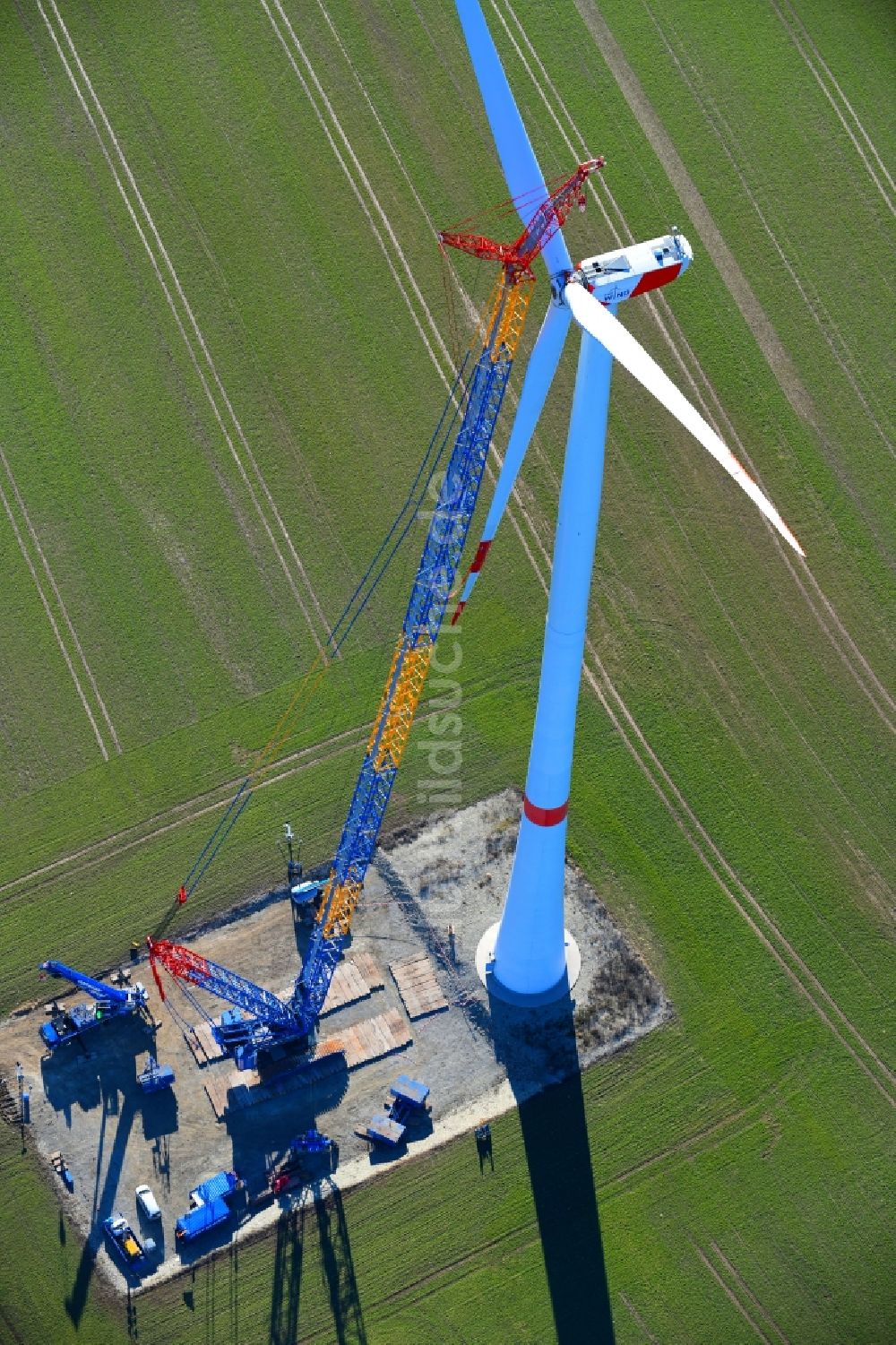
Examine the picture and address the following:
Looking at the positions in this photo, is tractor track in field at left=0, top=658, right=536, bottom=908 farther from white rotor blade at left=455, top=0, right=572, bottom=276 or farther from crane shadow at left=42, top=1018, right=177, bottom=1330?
white rotor blade at left=455, top=0, right=572, bottom=276

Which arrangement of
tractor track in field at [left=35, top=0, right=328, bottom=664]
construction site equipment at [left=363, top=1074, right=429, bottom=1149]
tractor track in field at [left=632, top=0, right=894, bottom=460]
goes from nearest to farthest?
construction site equipment at [left=363, top=1074, right=429, bottom=1149] < tractor track in field at [left=35, top=0, right=328, bottom=664] < tractor track in field at [left=632, top=0, right=894, bottom=460]

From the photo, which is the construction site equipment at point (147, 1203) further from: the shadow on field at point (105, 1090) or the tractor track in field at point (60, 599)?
the tractor track in field at point (60, 599)

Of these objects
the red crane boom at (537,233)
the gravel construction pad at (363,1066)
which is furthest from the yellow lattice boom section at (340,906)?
the red crane boom at (537,233)

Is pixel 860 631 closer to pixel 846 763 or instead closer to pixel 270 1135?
pixel 846 763

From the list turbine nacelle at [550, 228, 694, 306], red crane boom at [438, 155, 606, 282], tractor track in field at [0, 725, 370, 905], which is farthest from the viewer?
tractor track in field at [0, 725, 370, 905]

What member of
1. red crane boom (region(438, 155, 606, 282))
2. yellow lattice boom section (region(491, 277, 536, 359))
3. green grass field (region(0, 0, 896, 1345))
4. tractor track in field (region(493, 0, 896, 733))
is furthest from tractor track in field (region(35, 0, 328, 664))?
red crane boom (region(438, 155, 606, 282))

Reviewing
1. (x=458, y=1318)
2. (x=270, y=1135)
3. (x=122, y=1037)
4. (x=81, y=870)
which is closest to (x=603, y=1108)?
(x=458, y=1318)

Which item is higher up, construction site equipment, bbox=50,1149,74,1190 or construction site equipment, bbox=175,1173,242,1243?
construction site equipment, bbox=50,1149,74,1190

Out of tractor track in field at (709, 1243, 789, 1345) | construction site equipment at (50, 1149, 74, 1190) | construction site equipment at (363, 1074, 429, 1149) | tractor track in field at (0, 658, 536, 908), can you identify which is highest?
tractor track in field at (0, 658, 536, 908)

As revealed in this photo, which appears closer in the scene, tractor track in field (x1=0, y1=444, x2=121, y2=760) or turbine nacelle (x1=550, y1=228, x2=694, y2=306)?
turbine nacelle (x1=550, y1=228, x2=694, y2=306)
